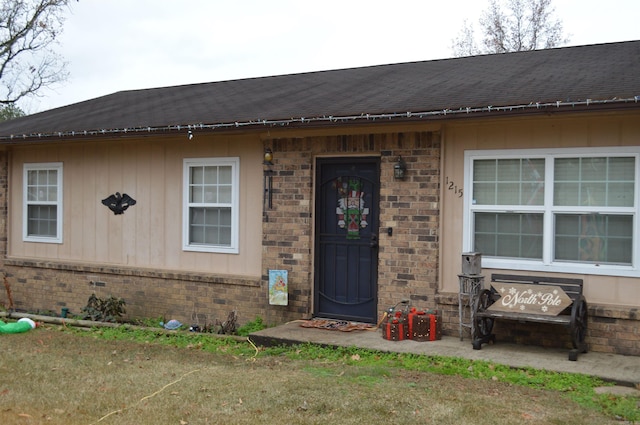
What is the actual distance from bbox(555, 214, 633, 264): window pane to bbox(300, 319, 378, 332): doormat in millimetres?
2463

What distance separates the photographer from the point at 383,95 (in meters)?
9.48

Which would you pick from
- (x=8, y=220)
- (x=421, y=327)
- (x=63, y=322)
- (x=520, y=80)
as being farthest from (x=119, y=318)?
(x=520, y=80)

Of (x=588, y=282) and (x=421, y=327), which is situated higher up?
(x=588, y=282)

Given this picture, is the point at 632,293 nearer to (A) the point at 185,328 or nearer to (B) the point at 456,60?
(B) the point at 456,60

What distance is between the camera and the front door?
30.3ft

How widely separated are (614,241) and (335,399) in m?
3.68

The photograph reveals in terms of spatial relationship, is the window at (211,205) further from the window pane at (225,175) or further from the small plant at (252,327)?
the small plant at (252,327)

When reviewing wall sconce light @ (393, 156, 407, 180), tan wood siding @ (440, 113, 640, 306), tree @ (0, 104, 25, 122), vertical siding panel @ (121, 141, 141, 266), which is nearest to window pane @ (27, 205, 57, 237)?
vertical siding panel @ (121, 141, 141, 266)

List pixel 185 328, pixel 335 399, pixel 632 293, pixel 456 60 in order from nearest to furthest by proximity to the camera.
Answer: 1. pixel 335 399
2. pixel 632 293
3. pixel 185 328
4. pixel 456 60

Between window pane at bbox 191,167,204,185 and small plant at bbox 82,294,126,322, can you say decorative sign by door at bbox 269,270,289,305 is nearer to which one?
window pane at bbox 191,167,204,185

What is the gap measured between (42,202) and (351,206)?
5.82m

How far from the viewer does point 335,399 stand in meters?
5.90

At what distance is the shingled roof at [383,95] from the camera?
7754 millimetres

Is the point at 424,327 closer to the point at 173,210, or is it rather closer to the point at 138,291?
the point at 173,210
